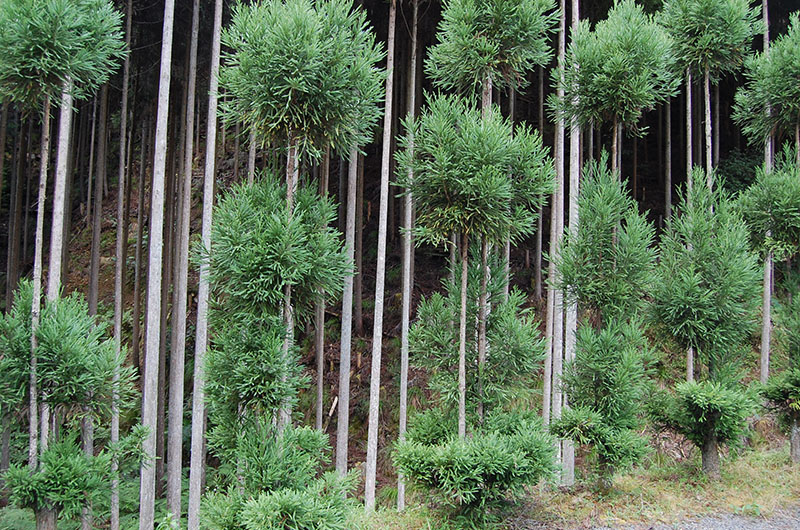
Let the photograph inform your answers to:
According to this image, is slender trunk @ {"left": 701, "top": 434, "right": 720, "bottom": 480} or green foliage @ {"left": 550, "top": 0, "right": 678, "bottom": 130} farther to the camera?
slender trunk @ {"left": 701, "top": 434, "right": 720, "bottom": 480}

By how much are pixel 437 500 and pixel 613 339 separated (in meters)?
2.52

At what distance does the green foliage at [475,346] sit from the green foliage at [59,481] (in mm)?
3569

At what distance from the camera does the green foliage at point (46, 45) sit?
520 cm

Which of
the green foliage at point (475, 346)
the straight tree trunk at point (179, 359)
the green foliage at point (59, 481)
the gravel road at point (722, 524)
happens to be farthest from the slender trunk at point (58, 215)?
the gravel road at point (722, 524)

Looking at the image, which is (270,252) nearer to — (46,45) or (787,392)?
(46,45)

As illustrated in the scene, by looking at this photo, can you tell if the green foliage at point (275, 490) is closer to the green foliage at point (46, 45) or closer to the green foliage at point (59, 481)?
the green foliage at point (59, 481)

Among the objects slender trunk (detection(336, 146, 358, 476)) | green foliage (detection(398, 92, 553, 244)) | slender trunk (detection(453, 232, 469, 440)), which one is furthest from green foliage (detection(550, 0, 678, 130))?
slender trunk (detection(336, 146, 358, 476))

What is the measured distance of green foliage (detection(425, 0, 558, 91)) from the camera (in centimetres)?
569

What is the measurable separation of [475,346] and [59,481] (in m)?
4.39

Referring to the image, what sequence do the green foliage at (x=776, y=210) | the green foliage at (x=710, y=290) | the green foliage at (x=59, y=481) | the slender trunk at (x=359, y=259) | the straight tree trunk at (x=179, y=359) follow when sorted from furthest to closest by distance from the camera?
the slender trunk at (x=359, y=259) < the green foliage at (x=776, y=210) < the straight tree trunk at (x=179, y=359) < the green foliage at (x=710, y=290) < the green foliage at (x=59, y=481)

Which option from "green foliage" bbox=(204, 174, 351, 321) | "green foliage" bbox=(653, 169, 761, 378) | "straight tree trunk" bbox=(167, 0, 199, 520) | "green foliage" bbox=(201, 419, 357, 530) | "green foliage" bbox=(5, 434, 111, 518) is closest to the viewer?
"green foliage" bbox=(201, 419, 357, 530)

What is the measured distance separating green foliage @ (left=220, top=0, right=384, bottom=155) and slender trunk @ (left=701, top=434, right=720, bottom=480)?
5.79 metres

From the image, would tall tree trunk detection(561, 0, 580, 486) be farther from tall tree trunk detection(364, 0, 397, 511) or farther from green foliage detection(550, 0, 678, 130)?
tall tree trunk detection(364, 0, 397, 511)

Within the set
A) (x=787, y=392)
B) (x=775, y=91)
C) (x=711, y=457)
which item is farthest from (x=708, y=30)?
(x=711, y=457)
